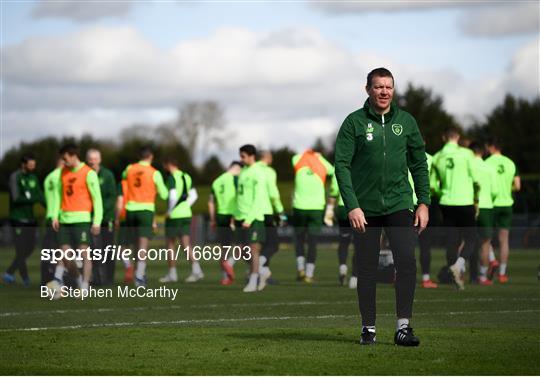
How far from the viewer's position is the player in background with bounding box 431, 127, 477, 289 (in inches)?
789

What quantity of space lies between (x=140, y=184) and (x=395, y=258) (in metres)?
11.5

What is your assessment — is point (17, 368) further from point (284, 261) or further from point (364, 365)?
point (284, 261)

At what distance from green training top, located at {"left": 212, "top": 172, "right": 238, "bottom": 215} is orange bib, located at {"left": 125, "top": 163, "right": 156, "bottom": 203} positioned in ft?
7.25

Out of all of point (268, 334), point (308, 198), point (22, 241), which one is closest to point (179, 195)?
point (308, 198)

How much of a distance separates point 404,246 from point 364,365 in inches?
65.9

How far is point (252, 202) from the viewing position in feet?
68.0

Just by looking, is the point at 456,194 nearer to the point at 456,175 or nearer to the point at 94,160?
the point at 456,175

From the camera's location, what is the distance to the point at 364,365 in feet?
31.4

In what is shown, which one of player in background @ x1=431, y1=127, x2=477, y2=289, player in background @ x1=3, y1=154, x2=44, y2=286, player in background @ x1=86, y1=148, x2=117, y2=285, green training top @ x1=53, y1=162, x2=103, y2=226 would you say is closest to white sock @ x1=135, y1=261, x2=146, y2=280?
player in background @ x1=86, y1=148, x2=117, y2=285

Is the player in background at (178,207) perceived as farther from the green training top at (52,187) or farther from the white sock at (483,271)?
the white sock at (483,271)

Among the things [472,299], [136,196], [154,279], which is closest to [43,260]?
[136,196]

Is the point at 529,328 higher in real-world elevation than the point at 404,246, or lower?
lower

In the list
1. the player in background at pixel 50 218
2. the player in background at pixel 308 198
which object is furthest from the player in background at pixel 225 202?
the player in background at pixel 50 218

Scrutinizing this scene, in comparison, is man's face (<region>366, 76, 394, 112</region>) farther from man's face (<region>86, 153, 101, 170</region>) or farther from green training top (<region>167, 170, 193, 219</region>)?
green training top (<region>167, 170, 193, 219</region>)
